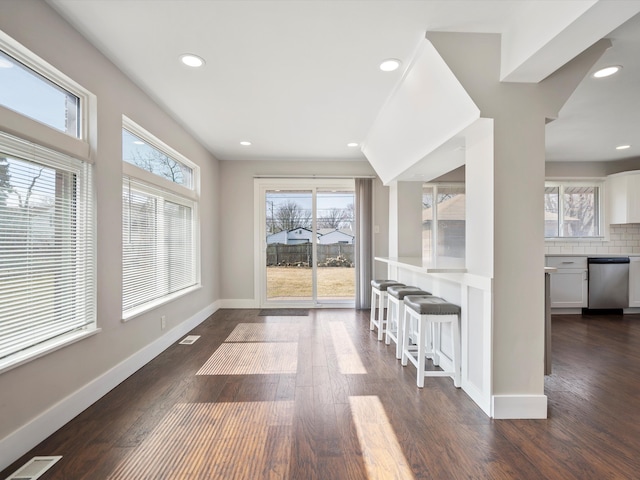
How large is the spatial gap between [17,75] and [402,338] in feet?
10.9

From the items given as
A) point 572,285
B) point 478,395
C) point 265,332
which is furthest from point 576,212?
point 265,332

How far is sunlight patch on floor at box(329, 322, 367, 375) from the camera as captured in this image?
2908mm

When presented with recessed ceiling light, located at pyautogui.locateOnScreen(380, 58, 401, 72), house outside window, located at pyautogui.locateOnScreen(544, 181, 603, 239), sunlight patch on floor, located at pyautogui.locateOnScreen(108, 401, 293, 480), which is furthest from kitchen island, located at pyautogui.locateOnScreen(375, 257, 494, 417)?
house outside window, located at pyautogui.locateOnScreen(544, 181, 603, 239)

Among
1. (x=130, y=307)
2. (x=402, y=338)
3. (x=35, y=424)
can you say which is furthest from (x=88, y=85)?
(x=402, y=338)

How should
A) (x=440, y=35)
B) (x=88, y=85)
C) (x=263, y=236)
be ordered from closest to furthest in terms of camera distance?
(x=440, y=35), (x=88, y=85), (x=263, y=236)

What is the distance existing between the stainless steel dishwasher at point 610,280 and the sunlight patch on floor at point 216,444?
5.23m

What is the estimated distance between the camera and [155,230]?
3.38 m

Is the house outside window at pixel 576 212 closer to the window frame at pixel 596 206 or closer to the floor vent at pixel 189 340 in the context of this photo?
the window frame at pixel 596 206

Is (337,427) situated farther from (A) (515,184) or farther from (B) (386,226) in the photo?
(B) (386,226)

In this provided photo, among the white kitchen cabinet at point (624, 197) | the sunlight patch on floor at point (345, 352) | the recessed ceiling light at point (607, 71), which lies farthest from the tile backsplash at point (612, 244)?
the sunlight patch on floor at point (345, 352)

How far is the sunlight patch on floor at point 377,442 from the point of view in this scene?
5.32 ft

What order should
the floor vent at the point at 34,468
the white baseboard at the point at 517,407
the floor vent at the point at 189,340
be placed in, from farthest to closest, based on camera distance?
the floor vent at the point at 189,340, the white baseboard at the point at 517,407, the floor vent at the point at 34,468

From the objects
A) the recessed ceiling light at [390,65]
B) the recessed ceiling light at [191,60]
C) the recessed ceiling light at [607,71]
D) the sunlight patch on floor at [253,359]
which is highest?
the recessed ceiling light at [191,60]

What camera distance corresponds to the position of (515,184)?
7.04 feet
